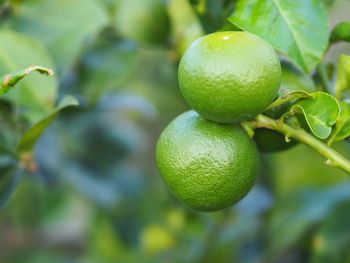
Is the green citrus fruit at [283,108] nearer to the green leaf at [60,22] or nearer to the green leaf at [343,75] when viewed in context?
the green leaf at [343,75]

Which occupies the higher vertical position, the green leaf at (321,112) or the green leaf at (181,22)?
Result: the green leaf at (321,112)

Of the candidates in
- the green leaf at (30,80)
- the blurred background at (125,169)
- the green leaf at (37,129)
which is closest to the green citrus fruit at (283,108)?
the blurred background at (125,169)

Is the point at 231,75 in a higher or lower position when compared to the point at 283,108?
higher

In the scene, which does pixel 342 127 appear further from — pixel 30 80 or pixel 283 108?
pixel 30 80

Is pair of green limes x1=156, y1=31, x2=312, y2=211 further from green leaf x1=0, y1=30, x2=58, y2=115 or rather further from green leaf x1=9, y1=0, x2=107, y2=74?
green leaf x1=9, y1=0, x2=107, y2=74

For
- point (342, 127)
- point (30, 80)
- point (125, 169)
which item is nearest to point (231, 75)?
point (342, 127)

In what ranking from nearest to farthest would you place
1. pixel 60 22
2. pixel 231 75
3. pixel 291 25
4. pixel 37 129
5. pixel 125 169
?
pixel 231 75 → pixel 291 25 → pixel 37 129 → pixel 60 22 → pixel 125 169

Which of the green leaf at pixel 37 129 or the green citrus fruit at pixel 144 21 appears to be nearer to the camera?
the green leaf at pixel 37 129
